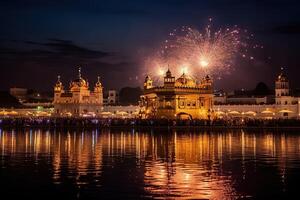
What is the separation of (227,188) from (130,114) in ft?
243

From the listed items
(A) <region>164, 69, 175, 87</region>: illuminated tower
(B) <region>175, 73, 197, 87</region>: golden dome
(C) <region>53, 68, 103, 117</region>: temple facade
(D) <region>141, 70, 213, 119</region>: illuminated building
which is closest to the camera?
(D) <region>141, 70, 213, 119</region>: illuminated building

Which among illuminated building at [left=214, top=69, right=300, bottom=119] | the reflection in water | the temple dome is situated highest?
the temple dome

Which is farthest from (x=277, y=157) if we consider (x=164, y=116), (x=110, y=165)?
(x=164, y=116)

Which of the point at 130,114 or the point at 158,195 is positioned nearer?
the point at 158,195

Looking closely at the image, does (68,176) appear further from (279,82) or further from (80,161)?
(279,82)

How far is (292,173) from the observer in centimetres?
1903

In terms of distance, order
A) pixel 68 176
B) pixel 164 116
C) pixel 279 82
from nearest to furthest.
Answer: pixel 68 176
pixel 164 116
pixel 279 82

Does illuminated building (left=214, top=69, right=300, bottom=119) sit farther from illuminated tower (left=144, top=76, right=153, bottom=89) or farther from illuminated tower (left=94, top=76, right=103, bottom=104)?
illuminated tower (left=94, top=76, right=103, bottom=104)

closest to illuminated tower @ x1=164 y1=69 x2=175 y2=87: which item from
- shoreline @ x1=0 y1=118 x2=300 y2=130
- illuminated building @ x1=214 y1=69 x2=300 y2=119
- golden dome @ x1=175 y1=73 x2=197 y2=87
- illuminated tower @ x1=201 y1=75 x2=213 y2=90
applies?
golden dome @ x1=175 y1=73 x2=197 y2=87

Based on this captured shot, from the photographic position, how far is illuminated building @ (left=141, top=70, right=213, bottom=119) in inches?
2872

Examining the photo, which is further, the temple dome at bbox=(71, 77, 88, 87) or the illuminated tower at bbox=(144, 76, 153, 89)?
the temple dome at bbox=(71, 77, 88, 87)

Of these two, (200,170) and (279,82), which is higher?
(279,82)

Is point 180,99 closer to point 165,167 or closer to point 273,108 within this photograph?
point 273,108

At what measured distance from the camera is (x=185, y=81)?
75812mm
